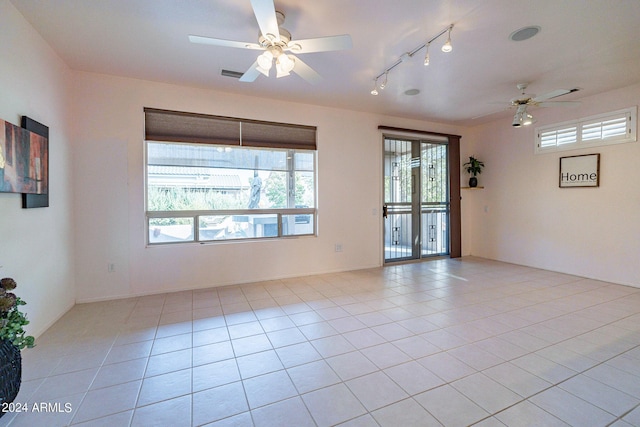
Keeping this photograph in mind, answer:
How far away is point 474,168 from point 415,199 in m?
1.52

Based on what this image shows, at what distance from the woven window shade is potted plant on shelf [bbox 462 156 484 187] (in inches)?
139

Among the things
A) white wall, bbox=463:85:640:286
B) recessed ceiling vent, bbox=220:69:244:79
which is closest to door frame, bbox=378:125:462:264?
white wall, bbox=463:85:640:286

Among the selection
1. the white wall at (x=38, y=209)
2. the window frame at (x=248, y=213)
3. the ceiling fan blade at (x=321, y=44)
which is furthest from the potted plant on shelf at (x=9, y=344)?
the ceiling fan blade at (x=321, y=44)

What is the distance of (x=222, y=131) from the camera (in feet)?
13.2

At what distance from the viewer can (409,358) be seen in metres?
2.19

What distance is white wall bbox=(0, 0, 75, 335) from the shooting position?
2.24 meters

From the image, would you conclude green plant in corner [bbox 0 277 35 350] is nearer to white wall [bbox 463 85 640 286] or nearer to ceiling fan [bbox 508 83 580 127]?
ceiling fan [bbox 508 83 580 127]

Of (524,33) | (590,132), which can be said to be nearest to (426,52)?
(524,33)

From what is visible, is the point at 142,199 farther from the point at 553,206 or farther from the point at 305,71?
the point at 553,206

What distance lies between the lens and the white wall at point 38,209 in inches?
88.1

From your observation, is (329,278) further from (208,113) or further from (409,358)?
(208,113)

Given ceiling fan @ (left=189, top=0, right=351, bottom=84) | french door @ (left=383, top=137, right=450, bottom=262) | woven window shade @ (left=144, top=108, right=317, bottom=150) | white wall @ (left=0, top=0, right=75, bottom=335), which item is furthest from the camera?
french door @ (left=383, top=137, right=450, bottom=262)

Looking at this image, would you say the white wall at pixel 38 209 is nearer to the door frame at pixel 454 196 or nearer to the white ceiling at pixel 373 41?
the white ceiling at pixel 373 41

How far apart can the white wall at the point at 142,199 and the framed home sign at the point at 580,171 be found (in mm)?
3113
